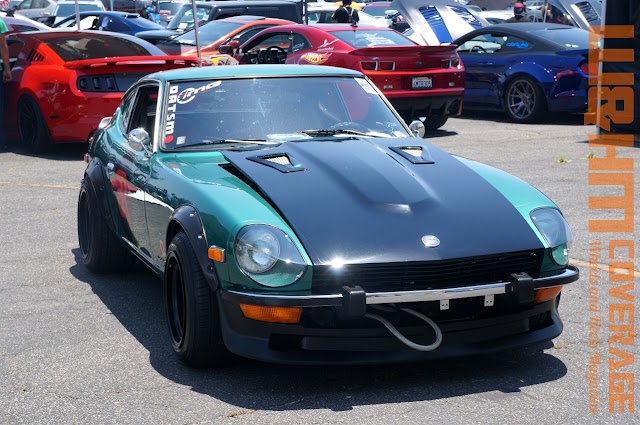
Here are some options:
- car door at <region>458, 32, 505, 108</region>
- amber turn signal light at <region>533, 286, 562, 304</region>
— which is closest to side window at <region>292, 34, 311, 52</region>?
car door at <region>458, 32, 505, 108</region>

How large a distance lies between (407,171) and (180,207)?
1.12 meters

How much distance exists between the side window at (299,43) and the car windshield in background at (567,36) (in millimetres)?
3294

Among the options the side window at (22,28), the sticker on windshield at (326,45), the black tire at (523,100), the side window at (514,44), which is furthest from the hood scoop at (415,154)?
the side window at (22,28)

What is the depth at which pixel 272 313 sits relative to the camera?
174 inches

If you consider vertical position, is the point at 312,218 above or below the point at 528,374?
above

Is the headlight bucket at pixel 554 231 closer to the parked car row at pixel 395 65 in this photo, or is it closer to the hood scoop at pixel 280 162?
the hood scoop at pixel 280 162

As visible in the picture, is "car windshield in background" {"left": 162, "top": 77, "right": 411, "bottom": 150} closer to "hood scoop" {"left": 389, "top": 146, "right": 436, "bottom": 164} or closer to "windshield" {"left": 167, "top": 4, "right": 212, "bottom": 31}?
"hood scoop" {"left": 389, "top": 146, "right": 436, "bottom": 164}

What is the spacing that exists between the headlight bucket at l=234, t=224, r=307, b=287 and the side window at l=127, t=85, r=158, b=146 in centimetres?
212

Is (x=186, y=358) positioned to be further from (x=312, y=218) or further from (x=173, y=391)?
(x=312, y=218)

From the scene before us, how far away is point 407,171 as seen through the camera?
5.15m

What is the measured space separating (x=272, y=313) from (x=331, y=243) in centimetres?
40

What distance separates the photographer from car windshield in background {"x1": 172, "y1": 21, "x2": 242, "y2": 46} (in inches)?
677

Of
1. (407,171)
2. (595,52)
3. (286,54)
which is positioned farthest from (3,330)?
(595,52)

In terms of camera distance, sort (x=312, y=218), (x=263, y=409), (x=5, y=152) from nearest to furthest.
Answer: (x=263, y=409), (x=312, y=218), (x=5, y=152)
